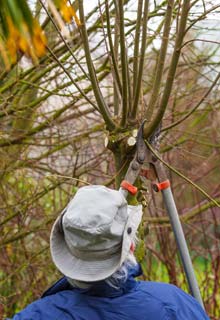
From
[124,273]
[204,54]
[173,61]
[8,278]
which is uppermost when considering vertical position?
[204,54]

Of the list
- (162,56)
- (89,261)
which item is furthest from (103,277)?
(162,56)

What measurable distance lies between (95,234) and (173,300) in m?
0.42

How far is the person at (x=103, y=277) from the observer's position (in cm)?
230

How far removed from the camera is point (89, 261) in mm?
2373

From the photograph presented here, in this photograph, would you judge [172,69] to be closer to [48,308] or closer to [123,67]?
[123,67]

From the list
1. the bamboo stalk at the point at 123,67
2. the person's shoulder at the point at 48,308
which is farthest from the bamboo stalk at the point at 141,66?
the person's shoulder at the point at 48,308

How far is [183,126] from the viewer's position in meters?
6.64

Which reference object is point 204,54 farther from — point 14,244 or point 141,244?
point 141,244

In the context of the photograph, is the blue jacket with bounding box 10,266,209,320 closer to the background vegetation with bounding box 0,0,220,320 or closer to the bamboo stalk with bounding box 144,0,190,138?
the bamboo stalk with bounding box 144,0,190,138

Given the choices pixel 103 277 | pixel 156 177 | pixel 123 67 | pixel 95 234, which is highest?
pixel 123 67

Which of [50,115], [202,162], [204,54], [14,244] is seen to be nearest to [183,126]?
[202,162]

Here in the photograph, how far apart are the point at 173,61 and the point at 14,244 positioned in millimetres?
3765

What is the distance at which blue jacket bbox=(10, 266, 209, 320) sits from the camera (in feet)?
7.50

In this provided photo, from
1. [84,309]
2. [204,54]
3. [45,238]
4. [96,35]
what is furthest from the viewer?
[45,238]
